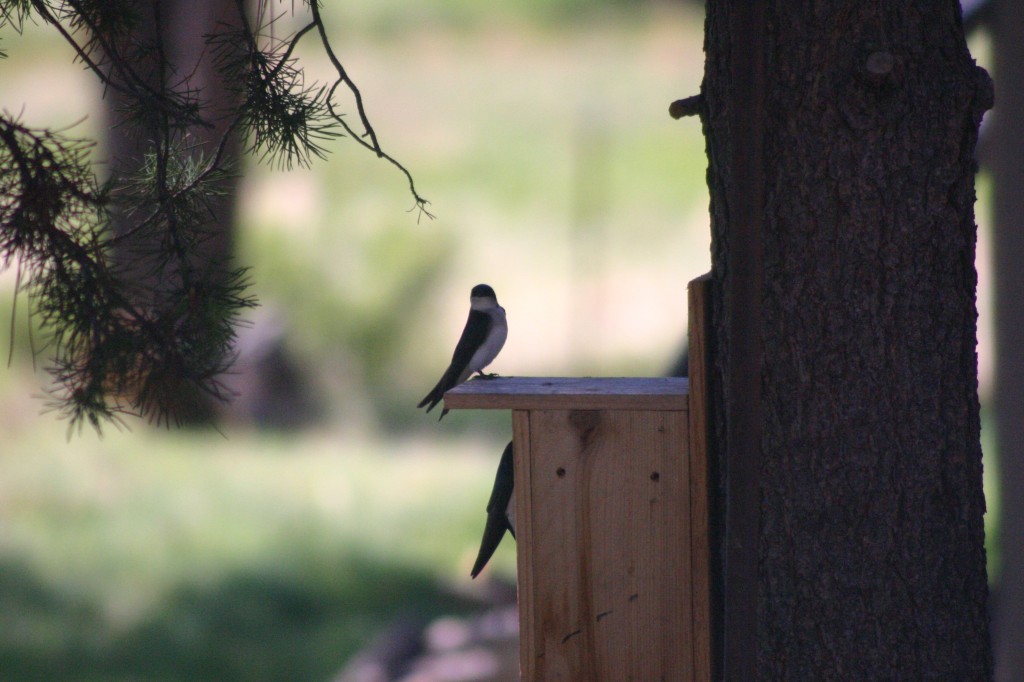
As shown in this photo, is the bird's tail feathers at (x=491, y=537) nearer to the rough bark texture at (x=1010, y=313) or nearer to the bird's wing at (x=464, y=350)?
the bird's wing at (x=464, y=350)

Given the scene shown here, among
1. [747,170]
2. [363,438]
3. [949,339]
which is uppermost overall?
[747,170]

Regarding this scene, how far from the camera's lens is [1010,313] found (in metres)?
3.78

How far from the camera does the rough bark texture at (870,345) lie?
189 centimetres

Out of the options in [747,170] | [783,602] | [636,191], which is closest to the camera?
[747,170]

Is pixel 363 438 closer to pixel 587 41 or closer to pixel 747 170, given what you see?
pixel 587 41

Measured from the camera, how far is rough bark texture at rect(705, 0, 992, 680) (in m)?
1.89

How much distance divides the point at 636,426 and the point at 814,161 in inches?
23.0

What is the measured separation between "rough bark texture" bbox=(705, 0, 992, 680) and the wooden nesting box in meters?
0.18

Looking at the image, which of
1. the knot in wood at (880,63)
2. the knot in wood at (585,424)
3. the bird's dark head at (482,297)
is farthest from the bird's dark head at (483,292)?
the knot in wood at (880,63)

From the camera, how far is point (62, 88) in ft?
28.3

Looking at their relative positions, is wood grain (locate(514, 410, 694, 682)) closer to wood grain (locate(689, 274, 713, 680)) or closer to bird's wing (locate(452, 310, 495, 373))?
wood grain (locate(689, 274, 713, 680))

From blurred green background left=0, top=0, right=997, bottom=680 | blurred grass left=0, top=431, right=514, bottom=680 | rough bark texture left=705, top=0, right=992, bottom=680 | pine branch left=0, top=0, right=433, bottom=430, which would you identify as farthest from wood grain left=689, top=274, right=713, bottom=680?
blurred green background left=0, top=0, right=997, bottom=680

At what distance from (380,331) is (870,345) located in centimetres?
670

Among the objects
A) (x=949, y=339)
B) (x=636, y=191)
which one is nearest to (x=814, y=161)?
(x=949, y=339)
